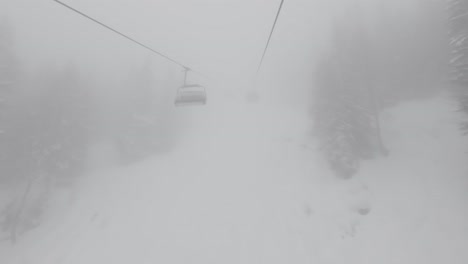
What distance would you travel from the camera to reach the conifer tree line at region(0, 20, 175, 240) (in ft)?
58.1

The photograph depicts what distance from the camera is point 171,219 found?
17.0m

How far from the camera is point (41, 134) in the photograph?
61.6ft

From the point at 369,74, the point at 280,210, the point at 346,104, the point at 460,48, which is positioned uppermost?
the point at 460,48

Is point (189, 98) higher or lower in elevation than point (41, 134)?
higher

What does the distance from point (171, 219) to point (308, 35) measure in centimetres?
5431

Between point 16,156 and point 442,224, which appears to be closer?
point 442,224

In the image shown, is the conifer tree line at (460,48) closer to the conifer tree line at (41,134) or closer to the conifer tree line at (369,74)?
the conifer tree line at (369,74)

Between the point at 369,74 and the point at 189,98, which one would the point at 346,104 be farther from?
the point at 189,98

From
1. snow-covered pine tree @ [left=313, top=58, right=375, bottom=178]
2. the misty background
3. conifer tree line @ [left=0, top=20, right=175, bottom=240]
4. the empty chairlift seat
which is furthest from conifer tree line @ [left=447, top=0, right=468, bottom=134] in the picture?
conifer tree line @ [left=0, top=20, right=175, bottom=240]

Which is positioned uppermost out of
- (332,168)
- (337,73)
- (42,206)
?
(337,73)

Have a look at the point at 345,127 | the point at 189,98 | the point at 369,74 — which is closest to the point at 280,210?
the point at 345,127

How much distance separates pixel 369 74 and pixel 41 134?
29.9 m

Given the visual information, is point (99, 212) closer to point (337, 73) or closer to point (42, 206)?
point (42, 206)

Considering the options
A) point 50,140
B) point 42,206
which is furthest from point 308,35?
point 42,206
